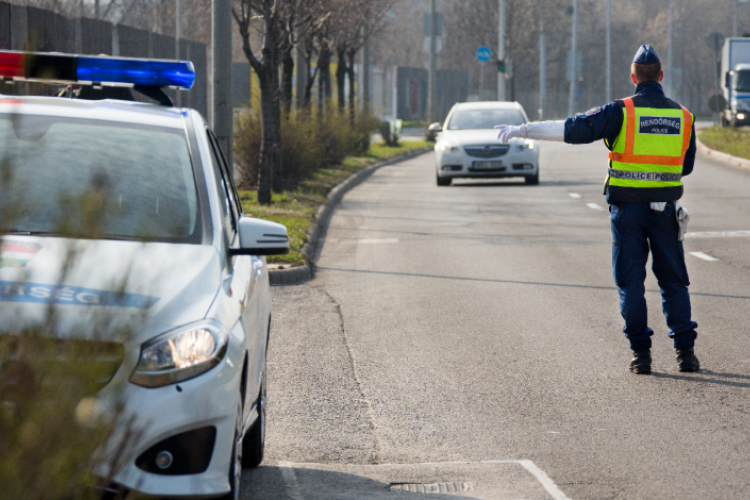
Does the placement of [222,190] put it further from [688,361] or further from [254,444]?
[688,361]

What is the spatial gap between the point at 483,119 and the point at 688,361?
16879 millimetres

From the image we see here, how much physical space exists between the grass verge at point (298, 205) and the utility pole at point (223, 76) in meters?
1.36

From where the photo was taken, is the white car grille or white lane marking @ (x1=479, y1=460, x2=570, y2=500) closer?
white lane marking @ (x1=479, y1=460, x2=570, y2=500)

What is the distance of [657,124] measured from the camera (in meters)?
6.60

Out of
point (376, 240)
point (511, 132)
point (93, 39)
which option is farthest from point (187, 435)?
point (93, 39)

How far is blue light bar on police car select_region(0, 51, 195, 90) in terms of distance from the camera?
16.8 ft

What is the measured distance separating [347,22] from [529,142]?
25.8 feet

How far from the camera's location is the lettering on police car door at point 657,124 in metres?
6.59

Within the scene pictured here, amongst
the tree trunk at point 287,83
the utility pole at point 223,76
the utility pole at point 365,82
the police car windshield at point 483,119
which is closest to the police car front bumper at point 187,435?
the utility pole at point 223,76

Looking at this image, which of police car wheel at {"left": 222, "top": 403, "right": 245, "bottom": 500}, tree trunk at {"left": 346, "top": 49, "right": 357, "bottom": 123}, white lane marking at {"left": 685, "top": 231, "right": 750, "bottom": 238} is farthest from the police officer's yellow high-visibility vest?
tree trunk at {"left": 346, "top": 49, "right": 357, "bottom": 123}

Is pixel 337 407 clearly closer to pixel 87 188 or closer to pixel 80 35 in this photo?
pixel 87 188

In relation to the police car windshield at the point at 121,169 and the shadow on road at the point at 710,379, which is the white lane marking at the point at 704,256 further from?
the police car windshield at the point at 121,169

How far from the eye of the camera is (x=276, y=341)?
7.62 metres

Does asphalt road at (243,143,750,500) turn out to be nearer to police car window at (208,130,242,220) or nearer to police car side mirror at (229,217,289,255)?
police car side mirror at (229,217,289,255)
